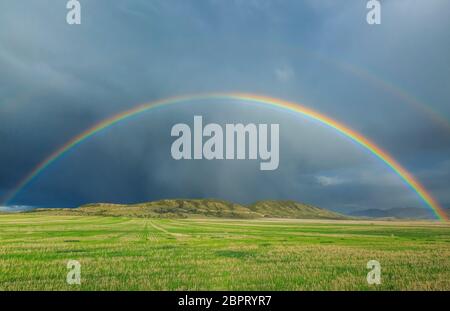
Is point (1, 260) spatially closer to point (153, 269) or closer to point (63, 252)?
point (63, 252)

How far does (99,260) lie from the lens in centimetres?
2703

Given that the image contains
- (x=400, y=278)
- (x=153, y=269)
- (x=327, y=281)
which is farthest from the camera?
(x=153, y=269)

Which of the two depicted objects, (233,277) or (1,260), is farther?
(1,260)

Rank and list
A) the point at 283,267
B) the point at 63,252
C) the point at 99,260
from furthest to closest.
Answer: the point at 63,252 → the point at 99,260 → the point at 283,267

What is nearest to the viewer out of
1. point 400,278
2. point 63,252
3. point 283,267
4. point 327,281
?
point 327,281

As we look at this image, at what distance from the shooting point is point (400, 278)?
2156cm
